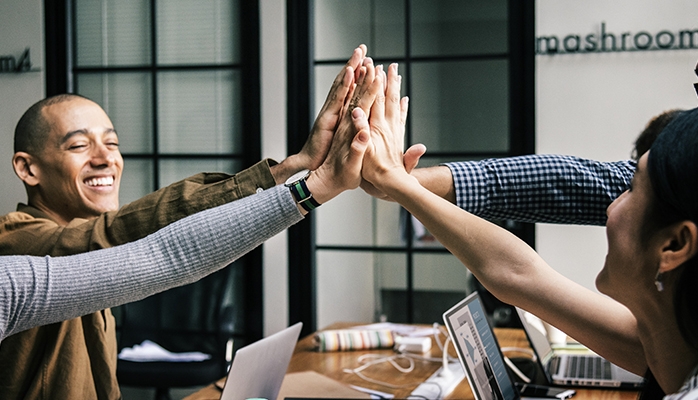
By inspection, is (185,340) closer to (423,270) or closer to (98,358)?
(423,270)

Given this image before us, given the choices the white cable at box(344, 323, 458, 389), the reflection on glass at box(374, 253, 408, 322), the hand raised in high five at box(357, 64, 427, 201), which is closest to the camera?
the hand raised in high five at box(357, 64, 427, 201)

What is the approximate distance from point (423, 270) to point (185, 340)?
144cm

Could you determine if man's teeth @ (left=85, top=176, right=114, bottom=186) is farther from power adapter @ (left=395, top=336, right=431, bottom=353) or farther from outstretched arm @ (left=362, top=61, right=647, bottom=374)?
power adapter @ (left=395, top=336, right=431, bottom=353)

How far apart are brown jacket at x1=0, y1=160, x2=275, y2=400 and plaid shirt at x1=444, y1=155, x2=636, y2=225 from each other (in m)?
0.52

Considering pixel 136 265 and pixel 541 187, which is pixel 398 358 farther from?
pixel 136 265

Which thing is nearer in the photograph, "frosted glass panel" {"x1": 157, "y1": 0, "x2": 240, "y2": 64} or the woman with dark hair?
the woman with dark hair

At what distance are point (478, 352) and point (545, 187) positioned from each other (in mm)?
451

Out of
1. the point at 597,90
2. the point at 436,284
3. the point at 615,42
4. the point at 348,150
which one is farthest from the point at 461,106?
the point at 348,150

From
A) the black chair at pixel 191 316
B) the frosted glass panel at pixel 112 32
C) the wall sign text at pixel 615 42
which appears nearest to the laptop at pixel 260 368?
the black chair at pixel 191 316

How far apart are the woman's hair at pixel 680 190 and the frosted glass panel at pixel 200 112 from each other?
3346 mm

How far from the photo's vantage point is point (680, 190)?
97cm

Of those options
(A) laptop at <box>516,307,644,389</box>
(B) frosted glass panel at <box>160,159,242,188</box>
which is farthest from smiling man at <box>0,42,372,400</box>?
(B) frosted glass panel at <box>160,159,242,188</box>

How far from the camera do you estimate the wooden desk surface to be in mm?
2043

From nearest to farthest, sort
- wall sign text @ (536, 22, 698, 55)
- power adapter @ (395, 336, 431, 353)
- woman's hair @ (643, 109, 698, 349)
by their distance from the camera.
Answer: woman's hair @ (643, 109, 698, 349) < power adapter @ (395, 336, 431, 353) < wall sign text @ (536, 22, 698, 55)
